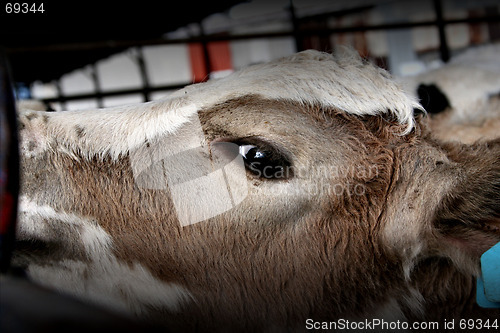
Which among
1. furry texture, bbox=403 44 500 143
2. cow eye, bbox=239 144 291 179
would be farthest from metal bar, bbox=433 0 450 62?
cow eye, bbox=239 144 291 179

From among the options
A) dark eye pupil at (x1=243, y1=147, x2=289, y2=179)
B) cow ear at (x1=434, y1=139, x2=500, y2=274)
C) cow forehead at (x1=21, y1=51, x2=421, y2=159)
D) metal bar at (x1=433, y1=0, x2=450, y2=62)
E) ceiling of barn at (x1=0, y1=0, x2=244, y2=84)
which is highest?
ceiling of barn at (x1=0, y1=0, x2=244, y2=84)

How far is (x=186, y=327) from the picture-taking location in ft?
4.99

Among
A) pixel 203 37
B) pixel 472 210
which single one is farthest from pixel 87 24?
pixel 472 210

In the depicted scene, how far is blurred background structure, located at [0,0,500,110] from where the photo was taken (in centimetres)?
386

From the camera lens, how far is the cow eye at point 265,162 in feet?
4.61

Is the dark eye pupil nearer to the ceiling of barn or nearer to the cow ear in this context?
the cow ear

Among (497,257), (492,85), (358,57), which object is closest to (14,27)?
(358,57)

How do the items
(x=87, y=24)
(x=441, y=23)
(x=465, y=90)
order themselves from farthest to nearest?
(x=441, y=23), (x=87, y=24), (x=465, y=90)

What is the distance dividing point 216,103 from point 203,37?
2463 millimetres

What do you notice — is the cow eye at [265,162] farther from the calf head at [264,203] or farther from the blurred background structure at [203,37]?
the blurred background structure at [203,37]

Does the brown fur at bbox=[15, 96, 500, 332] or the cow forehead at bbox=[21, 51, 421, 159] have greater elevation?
the cow forehead at bbox=[21, 51, 421, 159]

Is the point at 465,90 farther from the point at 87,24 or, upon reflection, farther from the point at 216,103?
the point at 87,24

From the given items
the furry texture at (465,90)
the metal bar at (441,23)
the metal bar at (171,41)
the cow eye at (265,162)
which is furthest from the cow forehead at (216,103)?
the metal bar at (441,23)

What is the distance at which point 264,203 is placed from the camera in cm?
141
